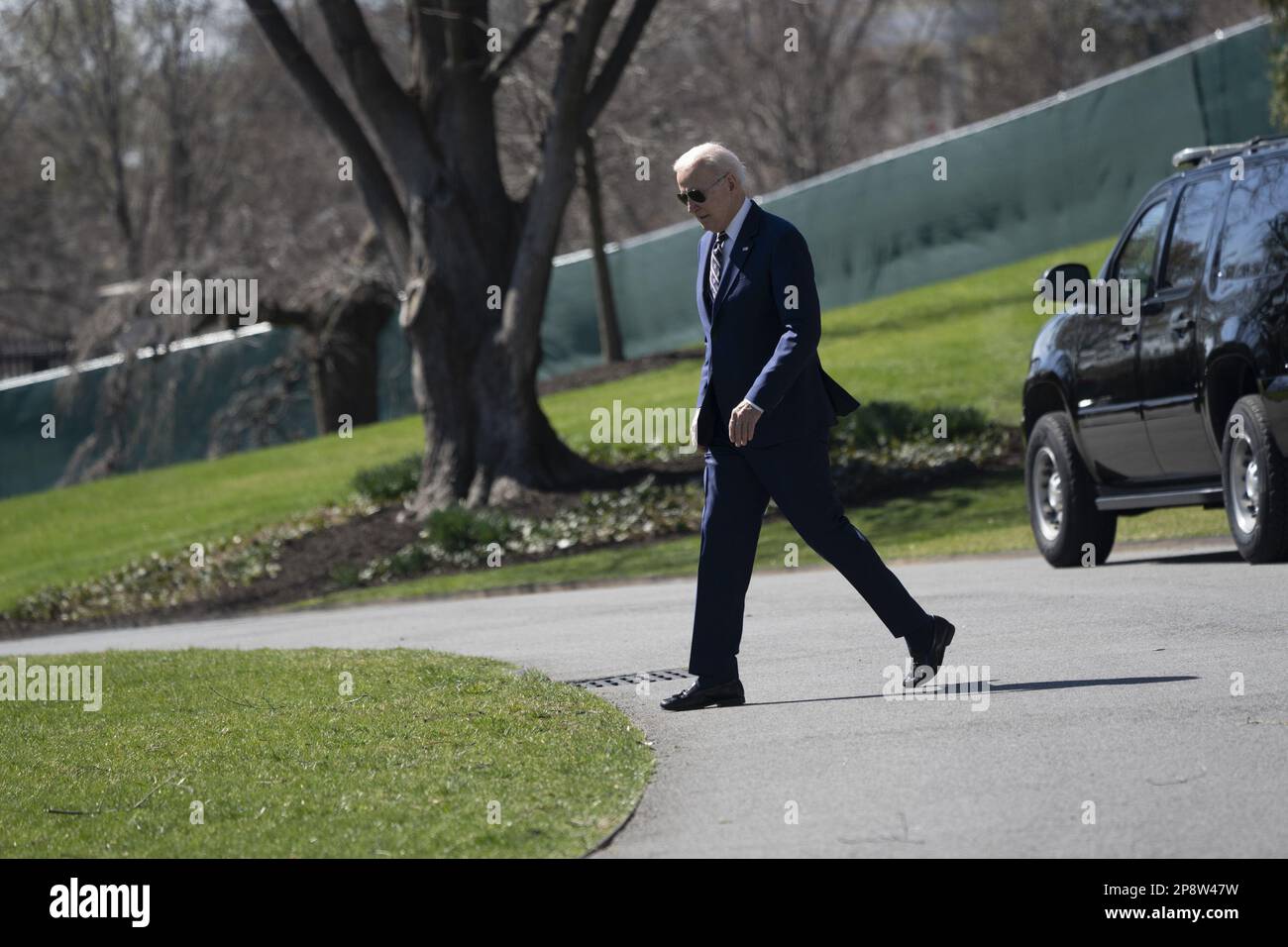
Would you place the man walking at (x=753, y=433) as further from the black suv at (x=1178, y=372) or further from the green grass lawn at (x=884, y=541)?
the green grass lawn at (x=884, y=541)

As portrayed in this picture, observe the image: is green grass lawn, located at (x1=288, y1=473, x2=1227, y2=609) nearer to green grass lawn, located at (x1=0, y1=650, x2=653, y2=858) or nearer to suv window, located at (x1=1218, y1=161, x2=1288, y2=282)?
suv window, located at (x1=1218, y1=161, x2=1288, y2=282)

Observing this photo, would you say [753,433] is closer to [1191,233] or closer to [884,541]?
[1191,233]

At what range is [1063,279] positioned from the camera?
12227mm

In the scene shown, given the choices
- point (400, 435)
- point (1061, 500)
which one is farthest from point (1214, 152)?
point (400, 435)

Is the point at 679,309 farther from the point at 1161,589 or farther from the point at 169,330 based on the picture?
the point at 1161,589

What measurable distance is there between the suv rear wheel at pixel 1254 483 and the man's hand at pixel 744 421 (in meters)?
4.24

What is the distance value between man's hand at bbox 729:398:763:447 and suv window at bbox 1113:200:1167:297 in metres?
5.12

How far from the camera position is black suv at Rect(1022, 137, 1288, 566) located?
34.3 feet

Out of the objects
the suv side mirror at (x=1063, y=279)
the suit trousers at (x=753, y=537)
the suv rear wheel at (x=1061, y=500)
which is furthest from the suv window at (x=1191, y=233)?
the suit trousers at (x=753, y=537)

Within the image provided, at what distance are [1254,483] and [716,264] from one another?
4402 mm

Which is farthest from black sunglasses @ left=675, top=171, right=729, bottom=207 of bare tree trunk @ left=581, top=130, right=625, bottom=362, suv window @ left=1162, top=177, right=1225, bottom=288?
bare tree trunk @ left=581, top=130, right=625, bottom=362

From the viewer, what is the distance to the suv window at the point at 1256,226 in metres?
10.4

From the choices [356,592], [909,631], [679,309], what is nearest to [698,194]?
[909,631]

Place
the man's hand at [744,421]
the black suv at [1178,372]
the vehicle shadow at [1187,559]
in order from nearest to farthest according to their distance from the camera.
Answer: the man's hand at [744,421] → the black suv at [1178,372] → the vehicle shadow at [1187,559]
